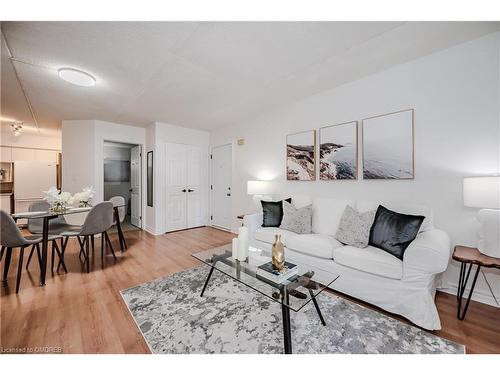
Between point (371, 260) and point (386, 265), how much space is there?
4.5 inches

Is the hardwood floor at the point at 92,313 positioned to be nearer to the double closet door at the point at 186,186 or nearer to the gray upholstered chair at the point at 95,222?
the gray upholstered chair at the point at 95,222

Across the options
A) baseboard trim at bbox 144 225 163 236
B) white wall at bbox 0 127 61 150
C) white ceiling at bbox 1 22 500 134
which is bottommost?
baseboard trim at bbox 144 225 163 236

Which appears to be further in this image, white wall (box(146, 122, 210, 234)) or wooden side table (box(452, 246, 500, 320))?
white wall (box(146, 122, 210, 234))

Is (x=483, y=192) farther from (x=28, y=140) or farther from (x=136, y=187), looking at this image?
(x=28, y=140)

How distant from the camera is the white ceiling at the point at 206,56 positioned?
5.75 feet

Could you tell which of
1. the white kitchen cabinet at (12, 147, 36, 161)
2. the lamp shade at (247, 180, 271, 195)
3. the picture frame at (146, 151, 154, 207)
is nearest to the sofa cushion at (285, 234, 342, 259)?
the lamp shade at (247, 180, 271, 195)

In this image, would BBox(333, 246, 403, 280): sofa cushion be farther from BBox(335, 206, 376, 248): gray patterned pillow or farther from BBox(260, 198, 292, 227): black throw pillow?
BBox(260, 198, 292, 227): black throw pillow

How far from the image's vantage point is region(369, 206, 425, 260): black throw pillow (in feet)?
6.04

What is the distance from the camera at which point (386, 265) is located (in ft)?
5.78

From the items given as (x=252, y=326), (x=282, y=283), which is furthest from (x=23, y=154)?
(x=282, y=283)

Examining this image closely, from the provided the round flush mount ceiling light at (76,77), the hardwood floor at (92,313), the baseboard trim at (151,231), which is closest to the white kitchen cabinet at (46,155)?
the baseboard trim at (151,231)

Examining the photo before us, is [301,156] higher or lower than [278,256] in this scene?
higher

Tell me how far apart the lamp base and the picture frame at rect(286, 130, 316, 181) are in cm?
182
